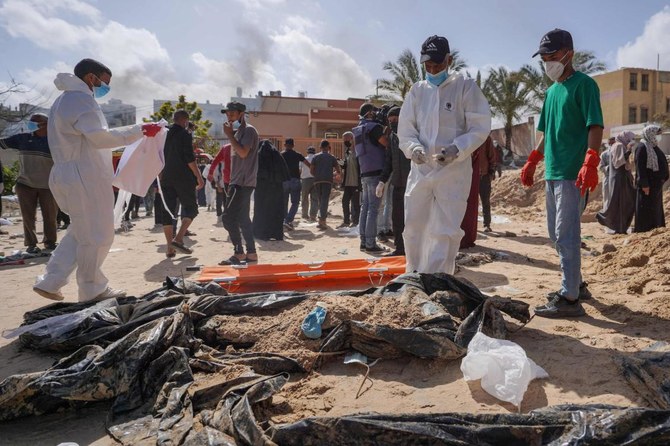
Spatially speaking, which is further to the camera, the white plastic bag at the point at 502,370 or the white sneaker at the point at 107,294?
the white sneaker at the point at 107,294

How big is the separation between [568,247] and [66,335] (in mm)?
3446

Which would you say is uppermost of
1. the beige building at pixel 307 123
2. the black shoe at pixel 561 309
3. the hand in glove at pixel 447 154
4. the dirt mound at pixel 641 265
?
the beige building at pixel 307 123

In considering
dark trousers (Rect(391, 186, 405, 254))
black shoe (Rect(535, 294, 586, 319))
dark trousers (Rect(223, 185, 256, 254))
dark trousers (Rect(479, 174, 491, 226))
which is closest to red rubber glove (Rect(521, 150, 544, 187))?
black shoe (Rect(535, 294, 586, 319))

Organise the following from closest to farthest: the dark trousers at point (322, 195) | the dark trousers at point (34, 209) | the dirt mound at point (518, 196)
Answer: the dark trousers at point (34, 209), the dark trousers at point (322, 195), the dirt mound at point (518, 196)

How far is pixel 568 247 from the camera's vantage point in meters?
3.48

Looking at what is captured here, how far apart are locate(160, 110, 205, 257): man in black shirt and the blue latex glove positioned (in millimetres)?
3973

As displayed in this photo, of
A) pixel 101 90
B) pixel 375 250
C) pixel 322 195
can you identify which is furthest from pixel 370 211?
pixel 322 195

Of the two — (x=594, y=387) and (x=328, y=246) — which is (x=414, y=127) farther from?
(x=328, y=246)

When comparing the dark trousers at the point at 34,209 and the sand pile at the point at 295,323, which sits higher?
the dark trousers at the point at 34,209

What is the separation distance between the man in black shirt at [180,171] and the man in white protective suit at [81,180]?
2197mm

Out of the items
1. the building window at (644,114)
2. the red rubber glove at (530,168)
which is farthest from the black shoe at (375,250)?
the building window at (644,114)

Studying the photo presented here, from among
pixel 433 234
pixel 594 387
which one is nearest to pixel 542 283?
pixel 433 234

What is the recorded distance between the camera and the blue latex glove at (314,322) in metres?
2.93

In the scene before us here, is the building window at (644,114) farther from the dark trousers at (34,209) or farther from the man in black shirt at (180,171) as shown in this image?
the dark trousers at (34,209)
